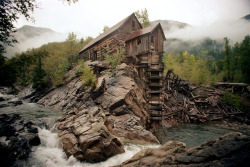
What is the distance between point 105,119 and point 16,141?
17.1 ft

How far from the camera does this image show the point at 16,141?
6078 millimetres

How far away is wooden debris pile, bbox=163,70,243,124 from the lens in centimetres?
1862

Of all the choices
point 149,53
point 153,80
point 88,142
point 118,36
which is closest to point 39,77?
point 118,36

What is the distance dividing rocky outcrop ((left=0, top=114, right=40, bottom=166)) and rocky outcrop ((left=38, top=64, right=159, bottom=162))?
156cm

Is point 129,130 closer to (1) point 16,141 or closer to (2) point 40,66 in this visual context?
(1) point 16,141

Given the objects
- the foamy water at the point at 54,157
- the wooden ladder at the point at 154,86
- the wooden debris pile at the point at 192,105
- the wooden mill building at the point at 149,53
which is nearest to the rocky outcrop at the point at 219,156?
the foamy water at the point at 54,157

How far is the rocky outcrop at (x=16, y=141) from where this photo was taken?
5294 mm

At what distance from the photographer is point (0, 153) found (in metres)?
5.19

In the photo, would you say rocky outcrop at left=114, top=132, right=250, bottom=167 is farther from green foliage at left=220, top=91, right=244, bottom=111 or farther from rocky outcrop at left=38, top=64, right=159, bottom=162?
green foliage at left=220, top=91, right=244, bottom=111

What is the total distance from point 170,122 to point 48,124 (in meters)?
15.2

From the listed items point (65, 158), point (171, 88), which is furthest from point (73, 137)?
point (171, 88)

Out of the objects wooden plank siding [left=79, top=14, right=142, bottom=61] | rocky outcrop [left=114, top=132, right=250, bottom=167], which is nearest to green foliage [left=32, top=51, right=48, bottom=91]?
wooden plank siding [left=79, top=14, right=142, bottom=61]

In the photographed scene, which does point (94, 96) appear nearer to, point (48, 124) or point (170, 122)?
point (48, 124)

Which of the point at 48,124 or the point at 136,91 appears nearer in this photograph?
the point at 48,124
